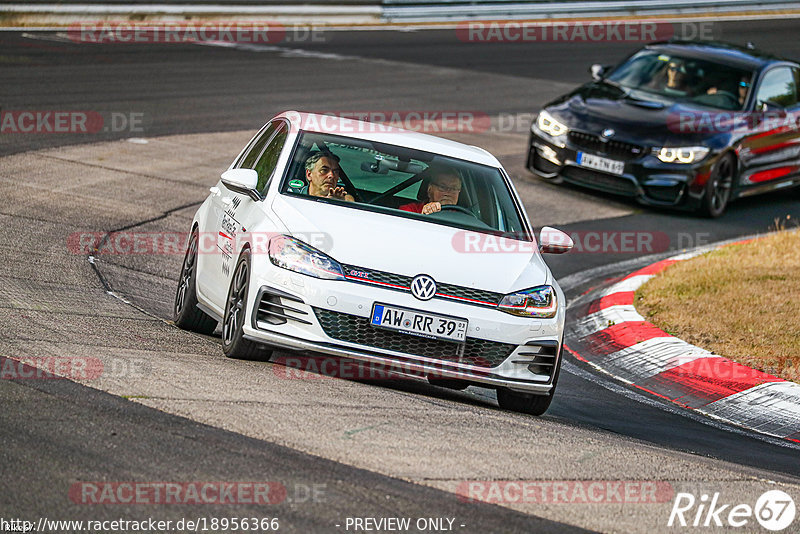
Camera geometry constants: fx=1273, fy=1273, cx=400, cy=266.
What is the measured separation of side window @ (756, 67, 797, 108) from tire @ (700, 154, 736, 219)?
1.14 m

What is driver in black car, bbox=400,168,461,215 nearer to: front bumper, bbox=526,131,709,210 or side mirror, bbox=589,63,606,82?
front bumper, bbox=526,131,709,210

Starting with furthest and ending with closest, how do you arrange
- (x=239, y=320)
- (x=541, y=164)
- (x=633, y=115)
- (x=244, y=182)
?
(x=541, y=164), (x=633, y=115), (x=244, y=182), (x=239, y=320)

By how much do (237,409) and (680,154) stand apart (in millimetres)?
9678

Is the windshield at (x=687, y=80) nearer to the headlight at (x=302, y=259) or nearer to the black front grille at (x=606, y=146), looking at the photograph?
the black front grille at (x=606, y=146)

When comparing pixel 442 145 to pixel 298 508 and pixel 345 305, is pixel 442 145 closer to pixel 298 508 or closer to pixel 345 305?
pixel 345 305

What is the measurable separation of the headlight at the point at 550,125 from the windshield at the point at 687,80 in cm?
126

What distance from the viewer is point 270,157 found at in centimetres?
792

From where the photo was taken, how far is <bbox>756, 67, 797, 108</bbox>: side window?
1570cm

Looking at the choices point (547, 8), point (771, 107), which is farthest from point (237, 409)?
point (547, 8)

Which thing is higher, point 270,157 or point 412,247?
point 270,157

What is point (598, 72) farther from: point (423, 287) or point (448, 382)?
point (423, 287)

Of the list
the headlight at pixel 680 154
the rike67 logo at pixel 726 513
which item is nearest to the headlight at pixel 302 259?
the rike67 logo at pixel 726 513

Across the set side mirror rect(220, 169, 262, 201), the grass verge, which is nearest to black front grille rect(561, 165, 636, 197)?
the grass verge

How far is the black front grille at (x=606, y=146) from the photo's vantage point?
14453 millimetres
